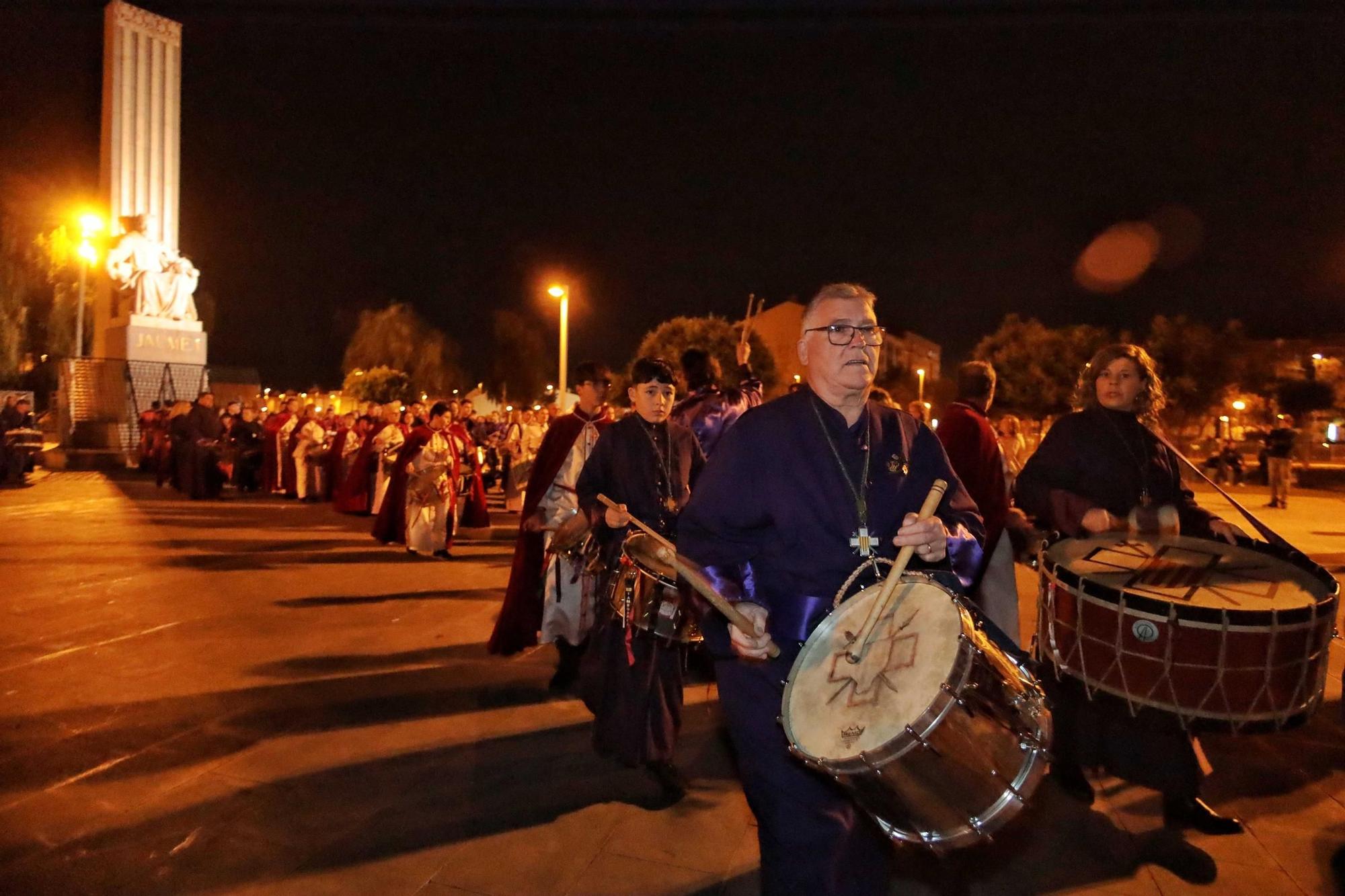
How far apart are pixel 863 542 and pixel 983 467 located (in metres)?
2.20

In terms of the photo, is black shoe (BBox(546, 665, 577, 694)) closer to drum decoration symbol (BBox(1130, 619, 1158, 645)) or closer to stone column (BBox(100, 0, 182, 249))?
drum decoration symbol (BBox(1130, 619, 1158, 645))

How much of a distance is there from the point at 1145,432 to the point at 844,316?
92.5 inches

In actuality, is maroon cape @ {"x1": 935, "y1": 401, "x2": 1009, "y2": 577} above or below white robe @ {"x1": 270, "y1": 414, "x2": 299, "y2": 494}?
above

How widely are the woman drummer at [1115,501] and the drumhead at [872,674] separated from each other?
6.57 ft

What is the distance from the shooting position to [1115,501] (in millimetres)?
4082

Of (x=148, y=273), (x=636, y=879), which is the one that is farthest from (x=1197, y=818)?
(x=148, y=273)

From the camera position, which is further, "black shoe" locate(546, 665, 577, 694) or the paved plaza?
"black shoe" locate(546, 665, 577, 694)

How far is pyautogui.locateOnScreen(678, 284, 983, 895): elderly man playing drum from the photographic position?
2447 mm

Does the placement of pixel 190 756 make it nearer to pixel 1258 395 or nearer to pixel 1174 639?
pixel 1174 639

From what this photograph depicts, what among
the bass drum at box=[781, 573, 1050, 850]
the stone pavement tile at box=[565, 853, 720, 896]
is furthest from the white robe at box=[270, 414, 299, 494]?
the bass drum at box=[781, 573, 1050, 850]

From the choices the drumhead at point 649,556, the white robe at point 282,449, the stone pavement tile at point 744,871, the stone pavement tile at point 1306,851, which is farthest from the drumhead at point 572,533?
the white robe at point 282,449

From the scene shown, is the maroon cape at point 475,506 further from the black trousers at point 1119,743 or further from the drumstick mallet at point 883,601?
the drumstick mallet at point 883,601

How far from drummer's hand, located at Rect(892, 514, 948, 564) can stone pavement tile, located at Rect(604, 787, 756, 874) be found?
181 cm

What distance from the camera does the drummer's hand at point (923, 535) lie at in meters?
2.28
